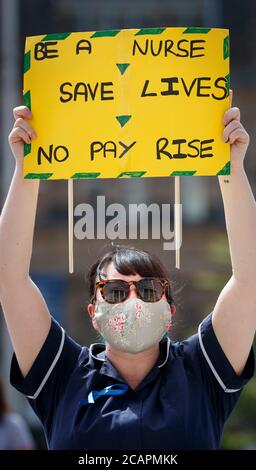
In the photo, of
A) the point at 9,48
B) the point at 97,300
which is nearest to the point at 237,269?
the point at 97,300

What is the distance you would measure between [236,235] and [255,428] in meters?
12.9

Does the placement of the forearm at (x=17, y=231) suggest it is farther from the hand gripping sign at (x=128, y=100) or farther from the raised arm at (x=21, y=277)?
the hand gripping sign at (x=128, y=100)

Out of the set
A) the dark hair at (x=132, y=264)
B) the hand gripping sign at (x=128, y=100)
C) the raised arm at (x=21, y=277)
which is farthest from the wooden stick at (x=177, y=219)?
the raised arm at (x=21, y=277)

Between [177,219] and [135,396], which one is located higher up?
[177,219]

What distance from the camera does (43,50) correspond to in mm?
3961

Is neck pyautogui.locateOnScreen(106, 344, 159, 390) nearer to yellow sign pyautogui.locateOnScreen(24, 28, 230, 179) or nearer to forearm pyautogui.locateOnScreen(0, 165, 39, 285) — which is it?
forearm pyautogui.locateOnScreen(0, 165, 39, 285)

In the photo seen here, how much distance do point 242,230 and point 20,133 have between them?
79 cm

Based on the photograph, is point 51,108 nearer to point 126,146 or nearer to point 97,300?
point 126,146

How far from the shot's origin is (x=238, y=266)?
3.79 m

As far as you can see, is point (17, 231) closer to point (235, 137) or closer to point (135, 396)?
point (135, 396)

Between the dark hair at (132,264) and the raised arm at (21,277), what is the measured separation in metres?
0.24

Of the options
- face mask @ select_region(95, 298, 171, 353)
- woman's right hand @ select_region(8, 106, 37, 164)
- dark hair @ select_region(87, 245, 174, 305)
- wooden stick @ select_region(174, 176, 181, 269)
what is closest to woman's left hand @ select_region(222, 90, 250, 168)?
wooden stick @ select_region(174, 176, 181, 269)
